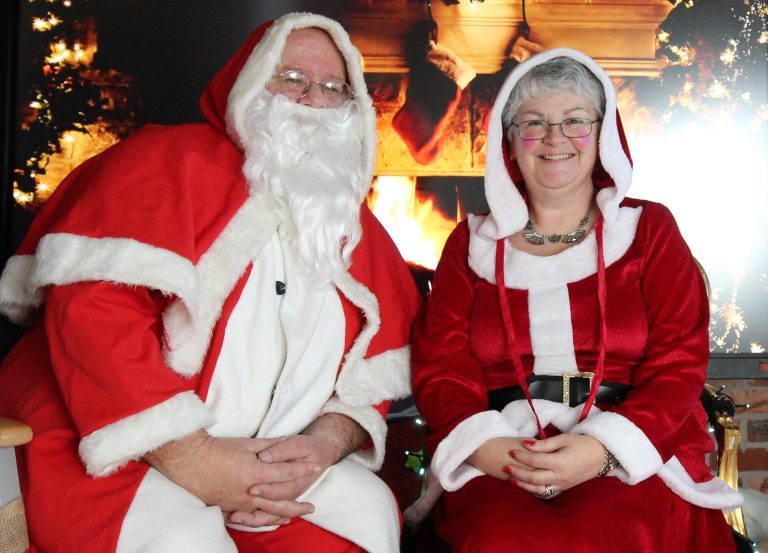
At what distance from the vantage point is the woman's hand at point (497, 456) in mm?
2004

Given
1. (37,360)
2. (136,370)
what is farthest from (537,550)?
(37,360)

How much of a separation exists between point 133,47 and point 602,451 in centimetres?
258

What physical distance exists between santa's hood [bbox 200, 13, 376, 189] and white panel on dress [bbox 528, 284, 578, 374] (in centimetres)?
67

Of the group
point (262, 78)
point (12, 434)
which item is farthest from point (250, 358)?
point (262, 78)

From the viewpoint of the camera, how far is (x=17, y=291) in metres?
2.11

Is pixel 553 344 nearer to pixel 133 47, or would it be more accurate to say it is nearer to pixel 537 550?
pixel 537 550

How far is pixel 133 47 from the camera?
3377mm

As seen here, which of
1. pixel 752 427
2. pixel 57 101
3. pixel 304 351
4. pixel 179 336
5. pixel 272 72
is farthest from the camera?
pixel 752 427

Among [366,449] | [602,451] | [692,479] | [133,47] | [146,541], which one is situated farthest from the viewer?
[133,47]

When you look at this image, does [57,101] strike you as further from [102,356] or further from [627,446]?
[627,446]

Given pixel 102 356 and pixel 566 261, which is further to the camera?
pixel 566 261

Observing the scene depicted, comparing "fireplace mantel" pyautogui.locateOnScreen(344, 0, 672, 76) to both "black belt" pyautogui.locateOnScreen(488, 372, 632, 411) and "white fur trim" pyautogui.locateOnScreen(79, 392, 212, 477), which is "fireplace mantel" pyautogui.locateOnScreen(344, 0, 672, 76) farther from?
"white fur trim" pyautogui.locateOnScreen(79, 392, 212, 477)

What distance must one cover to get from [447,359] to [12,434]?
46.3 inches

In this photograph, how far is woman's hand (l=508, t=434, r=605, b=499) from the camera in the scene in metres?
1.93
